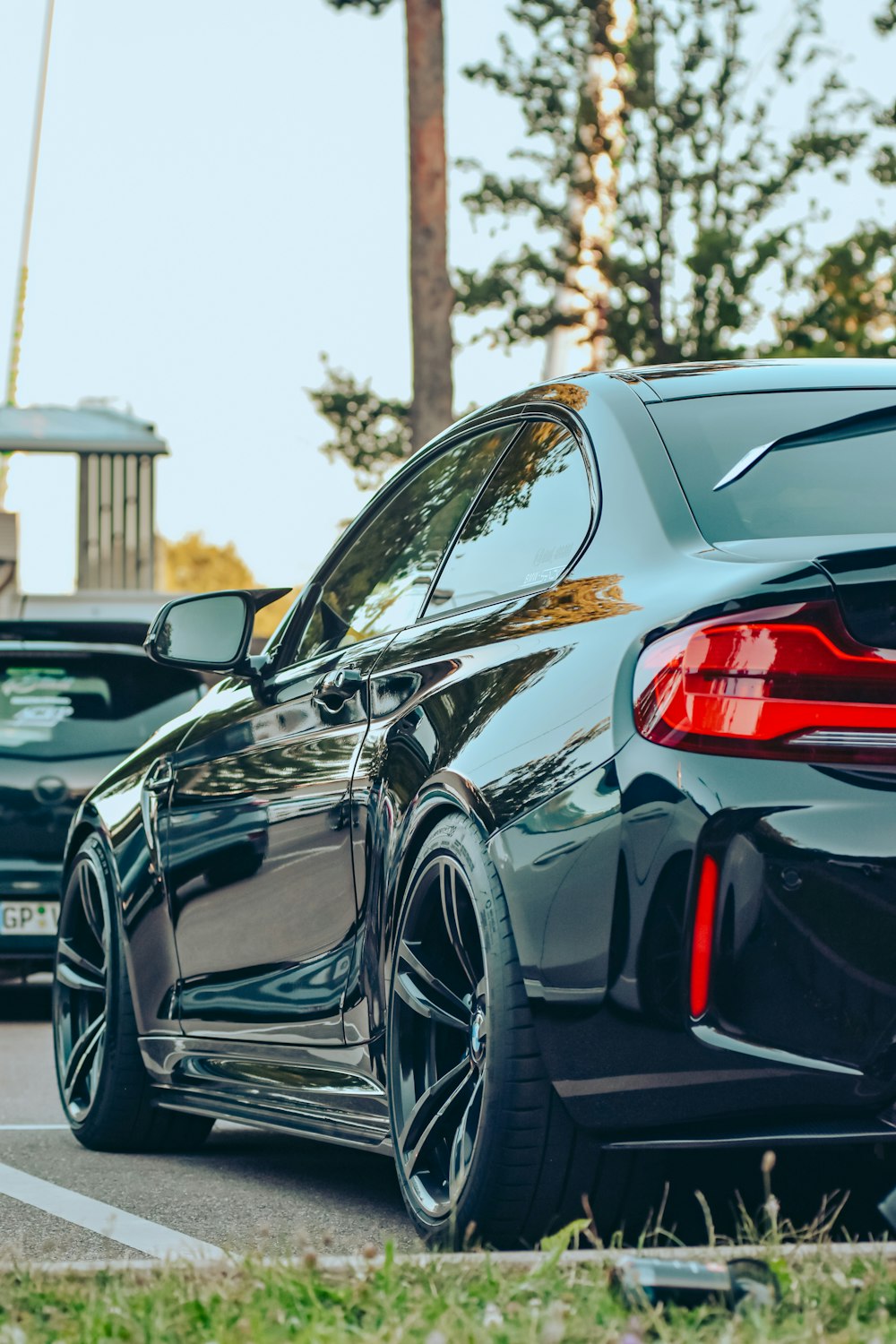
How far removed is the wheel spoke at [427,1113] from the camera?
3771 millimetres

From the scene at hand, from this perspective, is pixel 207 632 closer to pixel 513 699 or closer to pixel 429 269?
pixel 513 699

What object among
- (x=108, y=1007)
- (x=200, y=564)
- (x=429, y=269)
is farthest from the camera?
(x=200, y=564)

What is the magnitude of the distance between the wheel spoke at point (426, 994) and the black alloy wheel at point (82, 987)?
205 cm

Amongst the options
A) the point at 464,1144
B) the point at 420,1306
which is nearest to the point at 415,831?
the point at 464,1144

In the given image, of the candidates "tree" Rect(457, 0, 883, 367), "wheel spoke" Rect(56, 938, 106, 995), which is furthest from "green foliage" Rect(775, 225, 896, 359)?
"wheel spoke" Rect(56, 938, 106, 995)

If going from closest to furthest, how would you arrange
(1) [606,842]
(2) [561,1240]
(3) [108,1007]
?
(2) [561,1240] → (1) [606,842] → (3) [108,1007]

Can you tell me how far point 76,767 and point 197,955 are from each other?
4.99 m

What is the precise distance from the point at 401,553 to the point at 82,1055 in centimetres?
201

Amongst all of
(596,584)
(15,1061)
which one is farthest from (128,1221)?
(15,1061)

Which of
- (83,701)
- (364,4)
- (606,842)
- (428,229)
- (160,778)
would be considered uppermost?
(364,4)

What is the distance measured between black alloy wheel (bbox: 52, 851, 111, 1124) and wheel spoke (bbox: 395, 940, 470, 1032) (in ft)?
6.73

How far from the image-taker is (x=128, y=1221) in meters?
4.43

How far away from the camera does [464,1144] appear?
363cm

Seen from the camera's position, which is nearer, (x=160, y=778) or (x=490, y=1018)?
(x=490, y=1018)
